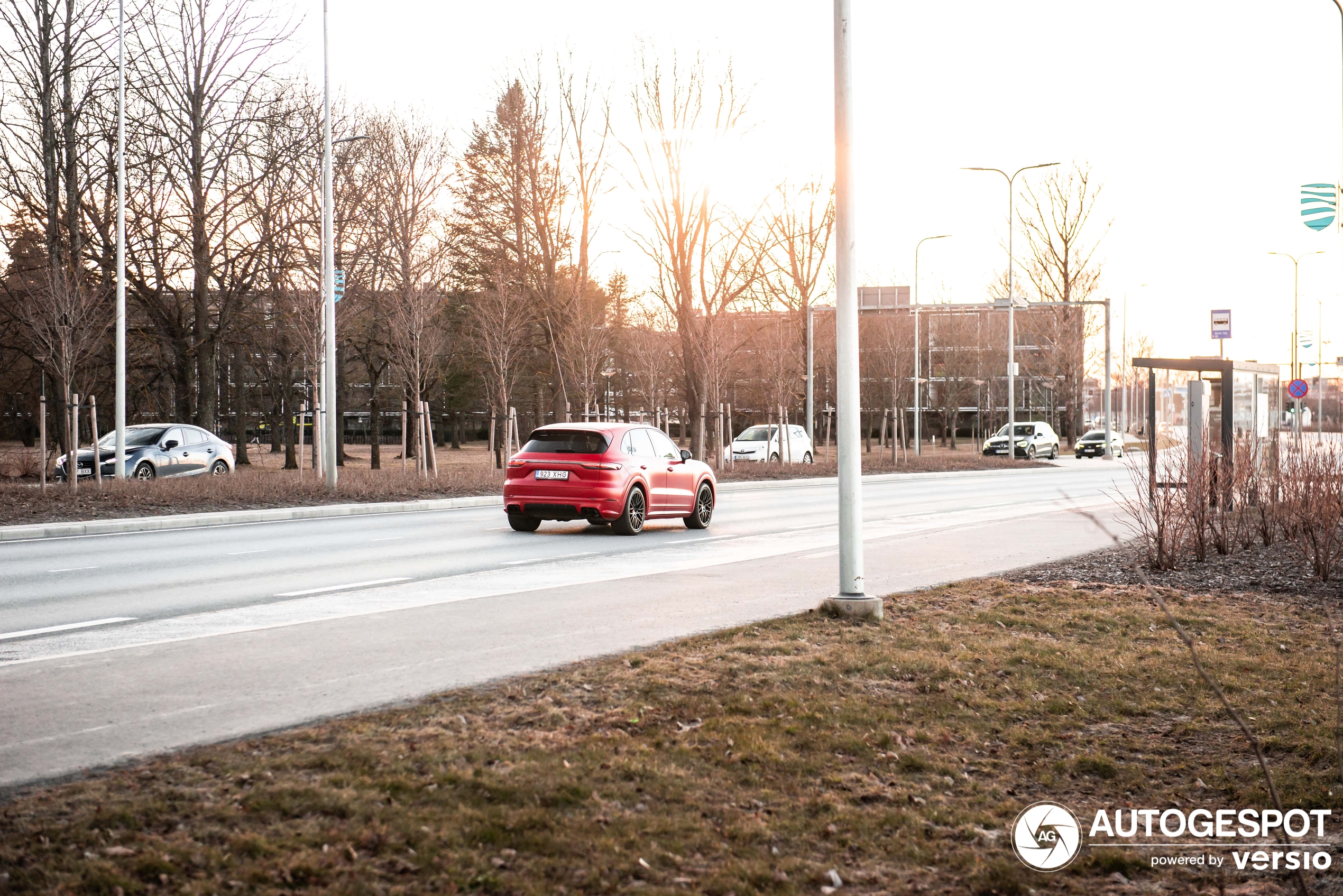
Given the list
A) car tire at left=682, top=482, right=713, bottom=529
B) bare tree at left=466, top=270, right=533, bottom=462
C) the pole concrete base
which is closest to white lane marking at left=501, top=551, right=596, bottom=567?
car tire at left=682, top=482, right=713, bottom=529

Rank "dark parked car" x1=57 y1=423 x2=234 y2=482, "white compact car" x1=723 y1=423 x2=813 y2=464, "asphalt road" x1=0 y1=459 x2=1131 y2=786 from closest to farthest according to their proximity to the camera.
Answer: "asphalt road" x1=0 y1=459 x2=1131 y2=786, "dark parked car" x1=57 y1=423 x2=234 y2=482, "white compact car" x1=723 y1=423 x2=813 y2=464

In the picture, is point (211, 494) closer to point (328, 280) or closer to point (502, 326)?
point (328, 280)

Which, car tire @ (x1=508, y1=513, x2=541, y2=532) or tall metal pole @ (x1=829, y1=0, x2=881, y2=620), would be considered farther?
car tire @ (x1=508, y1=513, x2=541, y2=532)

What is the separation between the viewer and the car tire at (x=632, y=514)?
17516 mm

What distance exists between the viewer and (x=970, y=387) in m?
81.8

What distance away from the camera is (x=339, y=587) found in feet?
38.5

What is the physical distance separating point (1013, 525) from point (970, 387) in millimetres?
64736

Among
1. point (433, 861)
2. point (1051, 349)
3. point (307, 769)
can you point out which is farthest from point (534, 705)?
point (1051, 349)

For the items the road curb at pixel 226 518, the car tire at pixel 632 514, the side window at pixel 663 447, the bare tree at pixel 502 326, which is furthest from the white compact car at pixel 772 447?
the car tire at pixel 632 514

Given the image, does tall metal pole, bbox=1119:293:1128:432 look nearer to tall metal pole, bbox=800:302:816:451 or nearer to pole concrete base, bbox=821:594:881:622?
tall metal pole, bbox=800:302:816:451

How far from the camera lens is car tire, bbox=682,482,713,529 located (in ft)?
62.8

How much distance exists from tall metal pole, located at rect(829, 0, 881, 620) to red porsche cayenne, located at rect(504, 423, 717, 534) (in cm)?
822

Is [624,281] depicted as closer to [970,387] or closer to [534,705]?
[970,387]

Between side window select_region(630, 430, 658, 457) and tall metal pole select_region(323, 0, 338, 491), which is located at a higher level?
tall metal pole select_region(323, 0, 338, 491)
